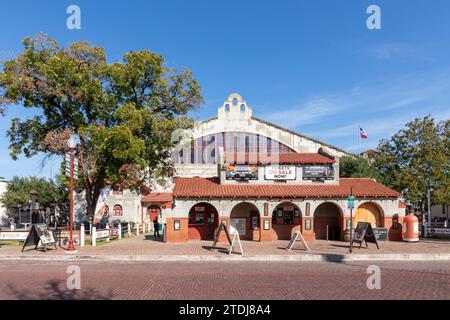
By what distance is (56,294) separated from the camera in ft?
32.9

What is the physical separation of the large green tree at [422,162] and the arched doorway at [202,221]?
62.7ft

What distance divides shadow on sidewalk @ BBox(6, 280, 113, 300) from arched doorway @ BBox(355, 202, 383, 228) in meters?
19.7

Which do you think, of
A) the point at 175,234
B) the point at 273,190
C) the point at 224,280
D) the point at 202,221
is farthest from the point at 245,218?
the point at 224,280

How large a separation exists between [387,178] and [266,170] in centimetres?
1840

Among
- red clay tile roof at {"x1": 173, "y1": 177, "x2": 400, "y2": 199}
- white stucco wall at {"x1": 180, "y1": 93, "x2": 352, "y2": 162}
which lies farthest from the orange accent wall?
white stucco wall at {"x1": 180, "y1": 93, "x2": 352, "y2": 162}

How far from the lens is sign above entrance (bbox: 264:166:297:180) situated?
26547mm

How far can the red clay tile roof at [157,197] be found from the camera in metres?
46.6

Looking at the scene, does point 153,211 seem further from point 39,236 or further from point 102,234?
point 39,236

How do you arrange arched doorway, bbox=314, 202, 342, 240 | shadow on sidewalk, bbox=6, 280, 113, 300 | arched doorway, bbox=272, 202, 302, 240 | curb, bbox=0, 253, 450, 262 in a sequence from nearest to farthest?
shadow on sidewalk, bbox=6, 280, 113, 300 → curb, bbox=0, 253, 450, 262 → arched doorway, bbox=272, 202, 302, 240 → arched doorway, bbox=314, 202, 342, 240

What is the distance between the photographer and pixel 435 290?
10.5 m

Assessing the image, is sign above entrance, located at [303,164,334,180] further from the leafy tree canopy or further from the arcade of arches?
the leafy tree canopy

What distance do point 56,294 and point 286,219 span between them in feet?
60.3
